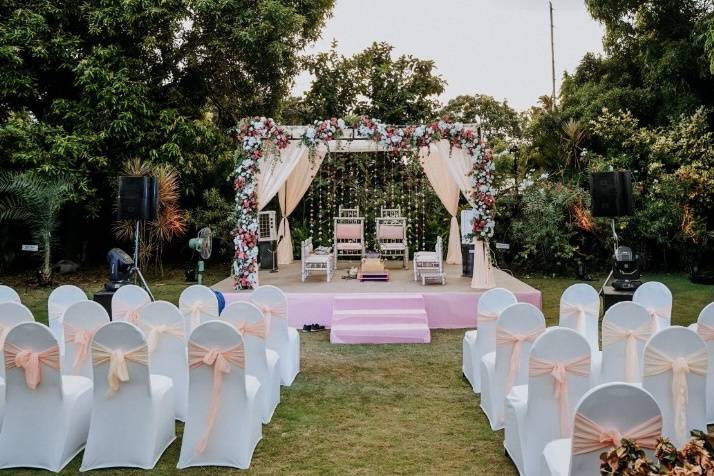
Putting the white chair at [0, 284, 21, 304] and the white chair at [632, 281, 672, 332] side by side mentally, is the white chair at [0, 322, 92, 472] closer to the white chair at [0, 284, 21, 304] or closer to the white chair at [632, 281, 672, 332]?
the white chair at [0, 284, 21, 304]

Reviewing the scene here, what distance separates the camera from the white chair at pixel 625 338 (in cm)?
383

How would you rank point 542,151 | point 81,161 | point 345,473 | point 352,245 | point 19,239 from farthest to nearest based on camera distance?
point 542,151
point 19,239
point 81,161
point 352,245
point 345,473

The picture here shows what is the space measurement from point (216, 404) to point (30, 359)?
1.09m

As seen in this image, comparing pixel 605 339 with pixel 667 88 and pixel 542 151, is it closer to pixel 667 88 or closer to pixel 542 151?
pixel 667 88

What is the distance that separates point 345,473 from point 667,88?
39.7 ft

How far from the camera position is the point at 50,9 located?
1087cm

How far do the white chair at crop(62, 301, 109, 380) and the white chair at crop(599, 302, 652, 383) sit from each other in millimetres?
3364

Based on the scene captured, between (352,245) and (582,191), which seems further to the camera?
(582,191)

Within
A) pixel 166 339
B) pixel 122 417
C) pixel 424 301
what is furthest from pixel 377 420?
pixel 424 301

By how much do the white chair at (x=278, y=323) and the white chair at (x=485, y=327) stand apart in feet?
5.32

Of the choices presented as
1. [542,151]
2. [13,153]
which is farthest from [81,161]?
[542,151]

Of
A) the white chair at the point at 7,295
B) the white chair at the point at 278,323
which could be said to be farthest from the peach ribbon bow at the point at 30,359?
the white chair at the point at 278,323

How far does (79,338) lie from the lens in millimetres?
3975

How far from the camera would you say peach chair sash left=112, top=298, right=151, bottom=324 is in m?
4.63
